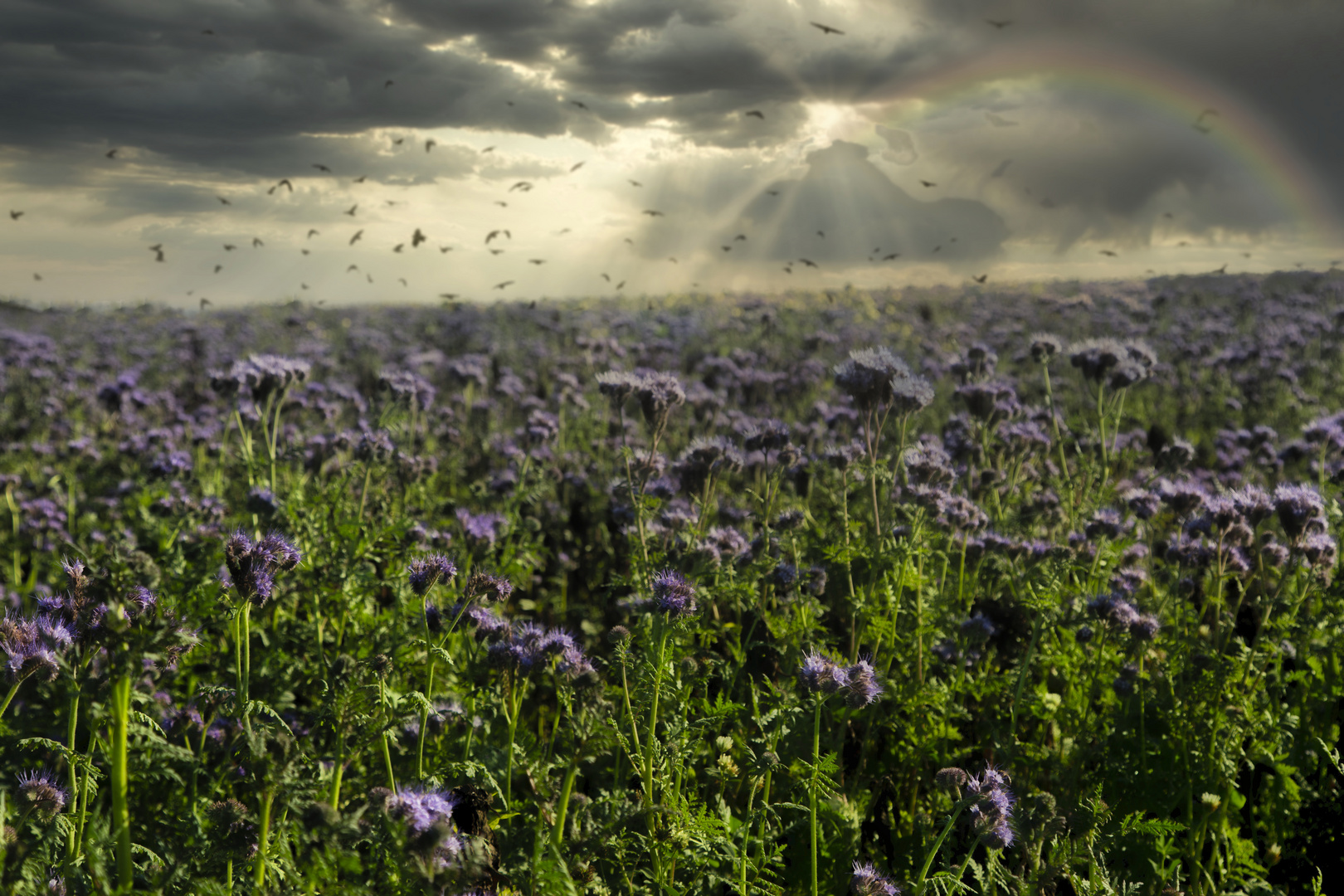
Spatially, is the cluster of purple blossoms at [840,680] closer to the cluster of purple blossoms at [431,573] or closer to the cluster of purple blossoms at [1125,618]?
the cluster of purple blossoms at [431,573]

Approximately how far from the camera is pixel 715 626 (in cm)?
452

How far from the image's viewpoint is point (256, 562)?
242cm

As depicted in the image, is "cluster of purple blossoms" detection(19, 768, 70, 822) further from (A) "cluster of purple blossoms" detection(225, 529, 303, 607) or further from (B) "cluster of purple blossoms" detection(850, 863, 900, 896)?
(B) "cluster of purple blossoms" detection(850, 863, 900, 896)

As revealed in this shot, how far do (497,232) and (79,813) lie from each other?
49.2 ft

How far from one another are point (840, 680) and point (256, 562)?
6.35ft

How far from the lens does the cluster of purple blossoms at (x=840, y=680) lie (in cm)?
272

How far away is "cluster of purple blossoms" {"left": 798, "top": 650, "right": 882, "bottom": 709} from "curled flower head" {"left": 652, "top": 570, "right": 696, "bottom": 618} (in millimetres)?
472

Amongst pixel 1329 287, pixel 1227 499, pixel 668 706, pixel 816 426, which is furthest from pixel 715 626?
pixel 1329 287

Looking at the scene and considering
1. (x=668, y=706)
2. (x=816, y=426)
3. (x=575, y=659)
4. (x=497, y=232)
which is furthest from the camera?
(x=497, y=232)

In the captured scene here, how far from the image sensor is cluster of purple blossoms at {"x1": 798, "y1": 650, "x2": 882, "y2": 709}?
272 centimetres

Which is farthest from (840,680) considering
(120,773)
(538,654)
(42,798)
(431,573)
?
(42,798)

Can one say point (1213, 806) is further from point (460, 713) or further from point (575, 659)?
point (460, 713)

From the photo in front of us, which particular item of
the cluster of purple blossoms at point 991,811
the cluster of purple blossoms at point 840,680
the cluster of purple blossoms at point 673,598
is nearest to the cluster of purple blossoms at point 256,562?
the cluster of purple blossoms at point 673,598

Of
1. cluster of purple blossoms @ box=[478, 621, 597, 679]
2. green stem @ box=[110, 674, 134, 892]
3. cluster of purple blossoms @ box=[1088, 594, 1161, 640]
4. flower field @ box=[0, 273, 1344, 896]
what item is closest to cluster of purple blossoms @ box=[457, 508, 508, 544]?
flower field @ box=[0, 273, 1344, 896]
